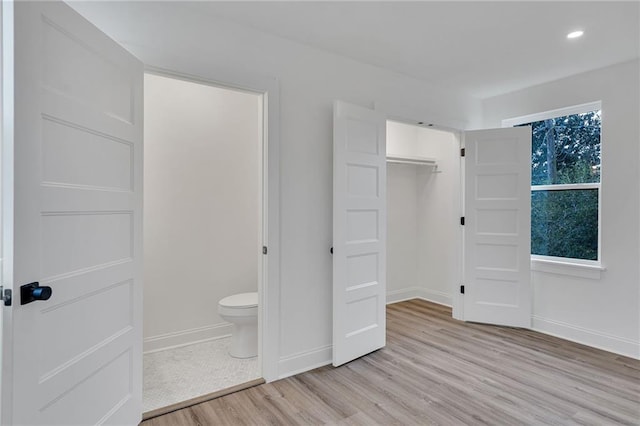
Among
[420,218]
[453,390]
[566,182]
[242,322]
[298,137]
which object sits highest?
[298,137]

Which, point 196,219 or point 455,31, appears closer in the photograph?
point 455,31

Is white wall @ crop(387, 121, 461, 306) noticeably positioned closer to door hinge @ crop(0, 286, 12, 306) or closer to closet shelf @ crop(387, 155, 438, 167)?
closet shelf @ crop(387, 155, 438, 167)

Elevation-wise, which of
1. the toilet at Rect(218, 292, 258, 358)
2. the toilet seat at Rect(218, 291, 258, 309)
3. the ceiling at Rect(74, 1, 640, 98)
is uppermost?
the ceiling at Rect(74, 1, 640, 98)

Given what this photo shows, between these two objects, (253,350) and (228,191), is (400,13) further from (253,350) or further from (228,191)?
(253,350)

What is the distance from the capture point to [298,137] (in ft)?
9.04

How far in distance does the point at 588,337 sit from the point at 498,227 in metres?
1.27

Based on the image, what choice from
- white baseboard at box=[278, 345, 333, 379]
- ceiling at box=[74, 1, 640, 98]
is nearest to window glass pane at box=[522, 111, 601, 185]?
ceiling at box=[74, 1, 640, 98]

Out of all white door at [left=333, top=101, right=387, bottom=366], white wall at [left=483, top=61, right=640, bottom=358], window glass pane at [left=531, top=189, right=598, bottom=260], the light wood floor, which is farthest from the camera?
window glass pane at [left=531, top=189, right=598, bottom=260]

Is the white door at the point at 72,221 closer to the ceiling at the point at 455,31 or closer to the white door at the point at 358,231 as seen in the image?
the ceiling at the point at 455,31

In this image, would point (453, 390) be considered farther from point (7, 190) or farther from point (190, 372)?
point (7, 190)

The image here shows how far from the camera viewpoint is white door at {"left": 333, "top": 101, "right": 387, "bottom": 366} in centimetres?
280

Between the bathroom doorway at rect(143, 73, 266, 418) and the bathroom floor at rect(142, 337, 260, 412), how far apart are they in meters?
0.02

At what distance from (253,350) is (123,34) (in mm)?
2482

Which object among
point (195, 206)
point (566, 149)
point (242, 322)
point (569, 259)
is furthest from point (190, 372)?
point (566, 149)
